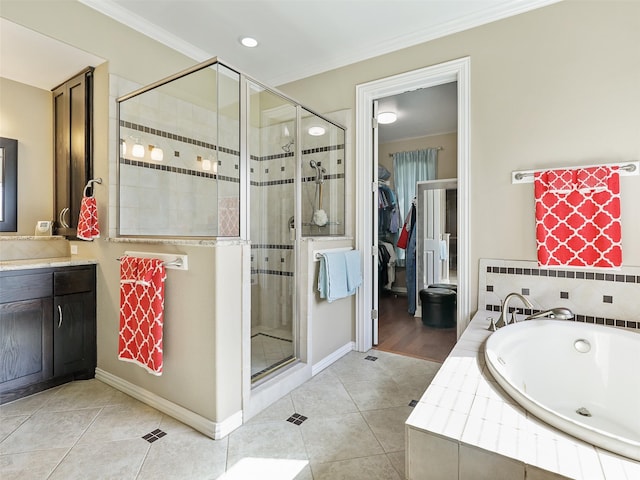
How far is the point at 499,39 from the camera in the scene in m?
2.40

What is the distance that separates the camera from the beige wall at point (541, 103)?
2037mm

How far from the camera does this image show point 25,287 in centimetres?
214

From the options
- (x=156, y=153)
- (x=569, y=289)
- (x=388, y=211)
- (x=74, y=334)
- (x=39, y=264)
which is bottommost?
(x=74, y=334)

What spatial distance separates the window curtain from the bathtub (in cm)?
349

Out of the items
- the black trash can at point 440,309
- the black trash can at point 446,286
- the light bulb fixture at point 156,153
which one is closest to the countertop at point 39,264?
the light bulb fixture at point 156,153

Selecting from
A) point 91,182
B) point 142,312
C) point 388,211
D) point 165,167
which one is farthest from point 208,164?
point 388,211

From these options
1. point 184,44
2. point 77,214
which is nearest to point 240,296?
point 77,214

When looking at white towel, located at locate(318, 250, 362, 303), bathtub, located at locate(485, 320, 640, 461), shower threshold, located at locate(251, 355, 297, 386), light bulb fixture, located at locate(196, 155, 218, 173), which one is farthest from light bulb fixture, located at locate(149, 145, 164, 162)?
bathtub, located at locate(485, 320, 640, 461)

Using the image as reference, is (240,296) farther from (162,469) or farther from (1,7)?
(1,7)

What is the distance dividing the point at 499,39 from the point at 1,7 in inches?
126

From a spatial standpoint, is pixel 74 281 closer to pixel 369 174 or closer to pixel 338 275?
pixel 338 275

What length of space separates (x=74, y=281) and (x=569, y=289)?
3.42 meters

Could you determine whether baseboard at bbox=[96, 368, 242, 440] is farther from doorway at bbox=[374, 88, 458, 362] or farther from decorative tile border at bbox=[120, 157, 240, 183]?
doorway at bbox=[374, 88, 458, 362]

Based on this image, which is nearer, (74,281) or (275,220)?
(74,281)
